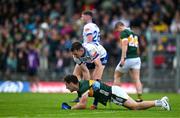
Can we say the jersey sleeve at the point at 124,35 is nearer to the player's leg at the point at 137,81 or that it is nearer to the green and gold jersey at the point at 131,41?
the green and gold jersey at the point at 131,41

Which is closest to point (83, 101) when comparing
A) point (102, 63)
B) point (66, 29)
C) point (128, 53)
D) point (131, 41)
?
point (102, 63)

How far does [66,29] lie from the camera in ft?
120

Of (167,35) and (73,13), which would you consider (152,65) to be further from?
(73,13)

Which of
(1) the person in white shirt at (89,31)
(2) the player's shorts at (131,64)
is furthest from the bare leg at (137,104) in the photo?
(2) the player's shorts at (131,64)

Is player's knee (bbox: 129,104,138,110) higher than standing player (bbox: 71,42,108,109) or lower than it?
lower

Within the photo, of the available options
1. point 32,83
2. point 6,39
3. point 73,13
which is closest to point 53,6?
point 73,13

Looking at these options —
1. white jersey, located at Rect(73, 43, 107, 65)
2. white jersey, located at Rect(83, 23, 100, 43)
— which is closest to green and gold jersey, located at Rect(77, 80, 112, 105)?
white jersey, located at Rect(73, 43, 107, 65)

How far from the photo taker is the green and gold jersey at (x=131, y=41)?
2255 cm

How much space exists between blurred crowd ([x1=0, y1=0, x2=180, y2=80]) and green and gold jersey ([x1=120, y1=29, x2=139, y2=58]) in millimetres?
10295

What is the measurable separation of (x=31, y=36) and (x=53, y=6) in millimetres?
3300

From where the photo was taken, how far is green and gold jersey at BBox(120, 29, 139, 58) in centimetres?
2255

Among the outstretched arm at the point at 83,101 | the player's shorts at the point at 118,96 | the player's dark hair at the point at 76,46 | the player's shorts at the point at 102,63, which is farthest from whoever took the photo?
the player's shorts at the point at 102,63

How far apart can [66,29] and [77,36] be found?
0.97m

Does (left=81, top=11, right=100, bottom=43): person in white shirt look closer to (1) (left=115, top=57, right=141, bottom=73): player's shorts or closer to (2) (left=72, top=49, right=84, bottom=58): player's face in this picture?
(1) (left=115, top=57, right=141, bottom=73): player's shorts
